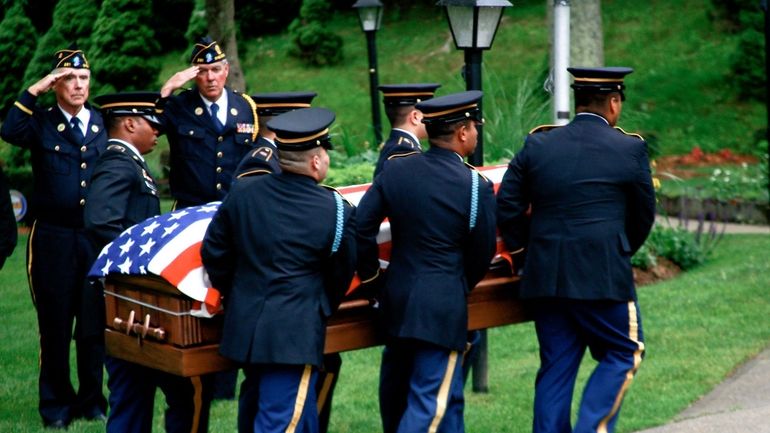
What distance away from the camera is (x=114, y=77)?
19.6 metres

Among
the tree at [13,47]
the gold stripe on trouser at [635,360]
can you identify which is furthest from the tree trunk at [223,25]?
the gold stripe on trouser at [635,360]

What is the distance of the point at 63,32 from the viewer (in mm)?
19875

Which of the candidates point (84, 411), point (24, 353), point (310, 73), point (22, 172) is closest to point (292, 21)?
point (310, 73)

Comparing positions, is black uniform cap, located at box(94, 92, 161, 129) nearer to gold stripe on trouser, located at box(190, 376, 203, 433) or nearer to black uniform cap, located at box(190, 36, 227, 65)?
black uniform cap, located at box(190, 36, 227, 65)

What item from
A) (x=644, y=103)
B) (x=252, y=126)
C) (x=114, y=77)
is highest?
(x=252, y=126)

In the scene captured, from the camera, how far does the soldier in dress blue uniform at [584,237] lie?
597 centimetres

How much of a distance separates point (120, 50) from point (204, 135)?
1294 cm

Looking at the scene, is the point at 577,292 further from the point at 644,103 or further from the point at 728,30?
the point at 728,30

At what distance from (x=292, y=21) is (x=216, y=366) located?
86.4 ft

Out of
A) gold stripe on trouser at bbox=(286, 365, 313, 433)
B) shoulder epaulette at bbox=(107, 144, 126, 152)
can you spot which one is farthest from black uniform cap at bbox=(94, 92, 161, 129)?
gold stripe on trouser at bbox=(286, 365, 313, 433)

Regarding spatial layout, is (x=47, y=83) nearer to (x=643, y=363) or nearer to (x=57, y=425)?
(x=57, y=425)

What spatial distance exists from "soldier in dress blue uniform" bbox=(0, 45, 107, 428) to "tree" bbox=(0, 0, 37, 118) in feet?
43.3

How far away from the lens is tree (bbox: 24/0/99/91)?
1861 cm

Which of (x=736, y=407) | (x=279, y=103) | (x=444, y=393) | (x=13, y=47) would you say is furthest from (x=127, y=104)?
(x=13, y=47)
